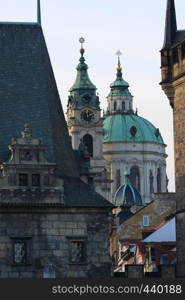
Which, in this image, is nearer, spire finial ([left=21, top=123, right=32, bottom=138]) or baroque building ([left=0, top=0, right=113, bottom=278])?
baroque building ([left=0, top=0, right=113, bottom=278])

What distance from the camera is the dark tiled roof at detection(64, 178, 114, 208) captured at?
60094 mm

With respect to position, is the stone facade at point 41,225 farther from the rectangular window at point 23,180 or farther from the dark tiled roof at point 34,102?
the dark tiled roof at point 34,102

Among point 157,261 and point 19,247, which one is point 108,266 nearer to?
point 19,247

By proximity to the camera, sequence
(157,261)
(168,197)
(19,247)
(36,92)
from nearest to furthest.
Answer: (19,247) → (36,92) → (157,261) → (168,197)

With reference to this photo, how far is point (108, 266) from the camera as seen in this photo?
60031 mm

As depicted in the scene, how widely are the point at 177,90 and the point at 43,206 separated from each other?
7670mm

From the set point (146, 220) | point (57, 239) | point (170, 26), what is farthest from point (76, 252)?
point (146, 220)

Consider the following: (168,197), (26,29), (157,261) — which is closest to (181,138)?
(26,29)

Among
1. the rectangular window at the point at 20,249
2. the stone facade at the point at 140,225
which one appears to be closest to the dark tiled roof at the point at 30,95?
the rectangular window at the point at 20,249

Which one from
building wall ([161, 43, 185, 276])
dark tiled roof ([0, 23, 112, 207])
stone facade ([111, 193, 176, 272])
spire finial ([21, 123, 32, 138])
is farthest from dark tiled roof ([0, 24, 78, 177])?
stone facade ([111, 193, 176, 272])

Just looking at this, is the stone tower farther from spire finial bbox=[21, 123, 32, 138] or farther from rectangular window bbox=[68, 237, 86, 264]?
spire finial bbox=[21, 123, 32, 138]

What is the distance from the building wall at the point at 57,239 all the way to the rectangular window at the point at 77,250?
9 centimetres

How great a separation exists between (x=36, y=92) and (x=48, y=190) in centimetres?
541

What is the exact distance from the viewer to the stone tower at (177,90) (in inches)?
2351
